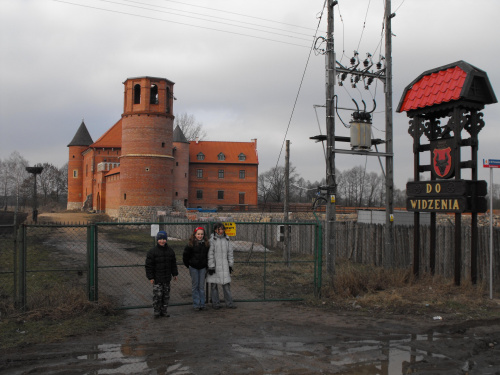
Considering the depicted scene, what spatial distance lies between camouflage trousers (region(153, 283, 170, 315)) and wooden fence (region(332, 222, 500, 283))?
7176 millimetres

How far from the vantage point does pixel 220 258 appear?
9.12 meters

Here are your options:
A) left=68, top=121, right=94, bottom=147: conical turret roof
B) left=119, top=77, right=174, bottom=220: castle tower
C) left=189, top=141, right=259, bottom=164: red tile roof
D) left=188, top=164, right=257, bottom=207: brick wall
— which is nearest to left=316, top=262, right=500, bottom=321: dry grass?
left=119, top=77, right=174, bottom=220: castle tower

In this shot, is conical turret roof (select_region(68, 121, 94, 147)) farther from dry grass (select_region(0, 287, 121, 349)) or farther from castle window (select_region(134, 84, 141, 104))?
dry grass (select_region(0, 287, 121, 349))

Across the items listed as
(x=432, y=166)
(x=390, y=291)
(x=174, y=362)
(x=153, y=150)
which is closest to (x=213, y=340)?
Result: (x=174, y=362)

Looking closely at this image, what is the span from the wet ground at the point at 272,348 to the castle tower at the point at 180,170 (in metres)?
55.4

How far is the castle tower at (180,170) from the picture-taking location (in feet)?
208

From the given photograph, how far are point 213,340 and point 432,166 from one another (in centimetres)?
721

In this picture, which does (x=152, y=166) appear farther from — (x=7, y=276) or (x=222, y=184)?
(x=7, y=276)

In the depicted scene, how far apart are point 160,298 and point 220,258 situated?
4.79ft

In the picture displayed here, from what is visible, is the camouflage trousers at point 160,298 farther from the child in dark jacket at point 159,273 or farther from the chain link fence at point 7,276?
the chain link fence at point 7,276

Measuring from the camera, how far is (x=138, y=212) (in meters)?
49.1

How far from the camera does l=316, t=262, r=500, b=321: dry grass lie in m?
8.80

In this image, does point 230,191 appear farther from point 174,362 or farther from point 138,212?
point 174,362

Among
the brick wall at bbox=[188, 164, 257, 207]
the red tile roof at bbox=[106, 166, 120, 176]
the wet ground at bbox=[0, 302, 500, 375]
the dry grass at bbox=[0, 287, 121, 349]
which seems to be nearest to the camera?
the wet ground at bbox=[0, 302, 500, 375]
